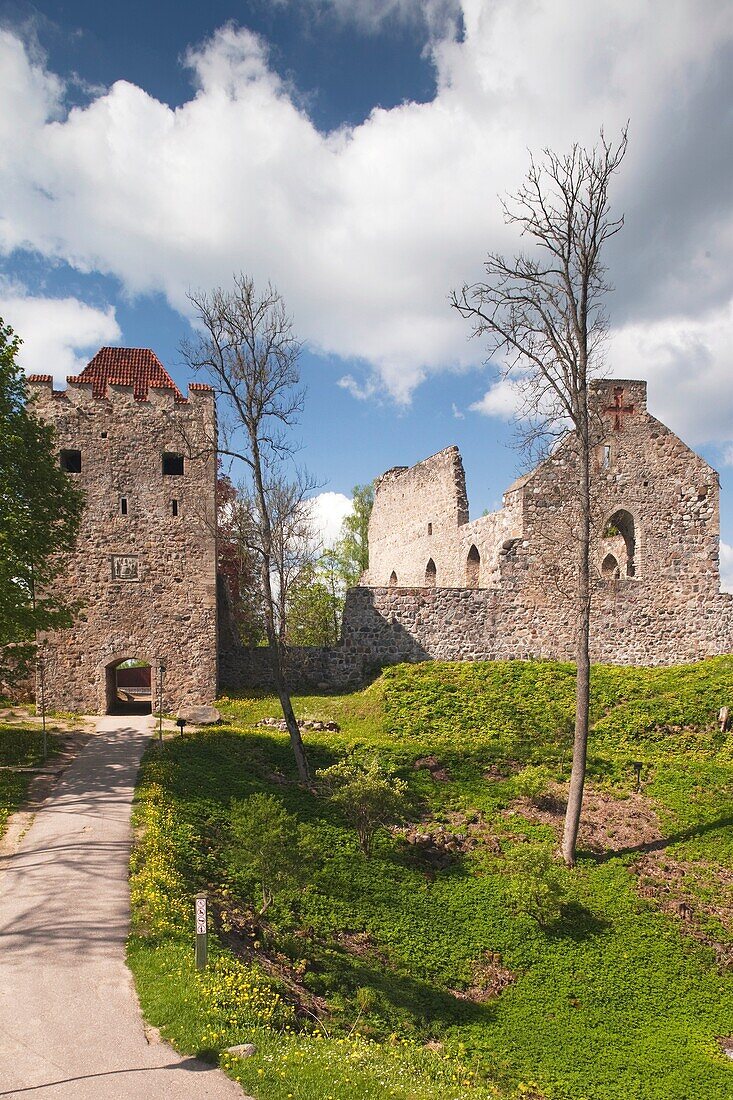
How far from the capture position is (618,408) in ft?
73.9

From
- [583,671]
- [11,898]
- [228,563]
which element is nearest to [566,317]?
[583,671]

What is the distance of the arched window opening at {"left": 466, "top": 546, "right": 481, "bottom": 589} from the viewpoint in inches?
973

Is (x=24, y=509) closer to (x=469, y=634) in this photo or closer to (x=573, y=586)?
(x=469, y=634)

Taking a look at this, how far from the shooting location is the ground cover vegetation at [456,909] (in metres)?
6.86

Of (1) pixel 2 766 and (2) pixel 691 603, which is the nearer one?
(1) pixel 2 766

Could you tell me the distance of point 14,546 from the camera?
13711 mm

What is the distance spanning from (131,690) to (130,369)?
14.8 meters

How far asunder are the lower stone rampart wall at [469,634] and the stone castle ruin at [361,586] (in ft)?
0.15

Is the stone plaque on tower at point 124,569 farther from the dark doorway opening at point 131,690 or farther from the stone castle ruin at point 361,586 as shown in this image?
the dark doorway opening at point 131,690

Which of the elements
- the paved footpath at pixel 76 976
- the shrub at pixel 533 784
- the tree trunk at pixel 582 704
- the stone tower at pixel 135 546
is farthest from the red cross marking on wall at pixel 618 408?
the paved footpath at pixel 76 976

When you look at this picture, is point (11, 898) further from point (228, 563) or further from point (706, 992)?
point (228, 563)

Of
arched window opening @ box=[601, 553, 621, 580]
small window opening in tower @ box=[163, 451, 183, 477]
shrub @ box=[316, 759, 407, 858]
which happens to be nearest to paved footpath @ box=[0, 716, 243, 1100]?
shrub @ box=[316, 759, 407, 858]

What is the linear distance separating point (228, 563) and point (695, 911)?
889 inches

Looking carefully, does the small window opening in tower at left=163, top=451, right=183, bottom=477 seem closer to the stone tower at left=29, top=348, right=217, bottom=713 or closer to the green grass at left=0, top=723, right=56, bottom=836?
the stone tower at left=29, top=348, right=217, bottom=713
